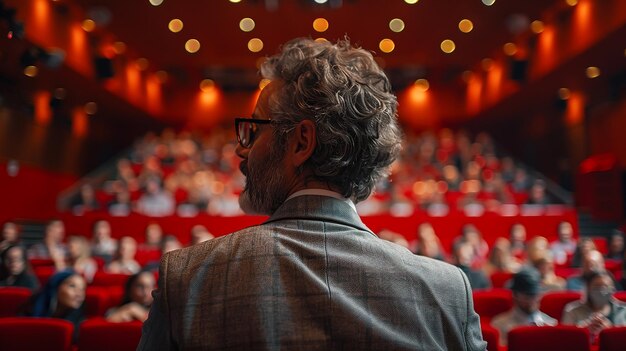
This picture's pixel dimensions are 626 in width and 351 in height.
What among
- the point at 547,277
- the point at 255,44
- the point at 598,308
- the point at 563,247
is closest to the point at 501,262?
the point at 547,277

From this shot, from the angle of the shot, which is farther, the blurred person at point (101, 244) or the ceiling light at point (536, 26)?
the ceiling light at point (536, 26)

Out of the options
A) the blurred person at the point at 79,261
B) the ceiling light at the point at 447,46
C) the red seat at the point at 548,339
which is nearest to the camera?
the red seat at the point at 548,339

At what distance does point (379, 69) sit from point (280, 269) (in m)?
0.40

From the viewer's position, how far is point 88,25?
14359 mm

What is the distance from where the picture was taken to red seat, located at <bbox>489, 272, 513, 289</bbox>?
22.2 feet

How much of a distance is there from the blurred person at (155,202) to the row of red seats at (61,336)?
26.5ft

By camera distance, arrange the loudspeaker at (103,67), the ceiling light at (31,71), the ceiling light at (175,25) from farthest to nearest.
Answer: the ceiling light at (175,25)
the loudspeaker at (103,67)
the ceiling light at (31,71)

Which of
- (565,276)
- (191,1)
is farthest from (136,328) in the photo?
(191,1)

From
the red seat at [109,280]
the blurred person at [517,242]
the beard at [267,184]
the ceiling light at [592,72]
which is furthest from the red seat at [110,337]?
the ceiling light at [592,72]

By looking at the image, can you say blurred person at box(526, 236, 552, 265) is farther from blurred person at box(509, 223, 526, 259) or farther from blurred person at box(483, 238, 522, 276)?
blurred person at box(509, 223, 526, 259)

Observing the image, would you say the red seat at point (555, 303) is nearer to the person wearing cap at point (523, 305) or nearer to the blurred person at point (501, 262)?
the person wearing cap at point (523, 305)

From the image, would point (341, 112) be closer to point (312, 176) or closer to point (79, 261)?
point (312, 176)

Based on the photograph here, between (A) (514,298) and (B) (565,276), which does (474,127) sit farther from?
(A) (514,298)

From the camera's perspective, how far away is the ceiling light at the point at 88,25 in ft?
46.6
